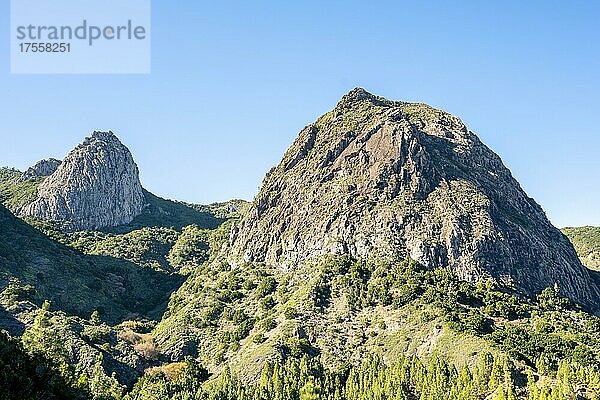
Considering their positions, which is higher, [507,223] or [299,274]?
[507,223]

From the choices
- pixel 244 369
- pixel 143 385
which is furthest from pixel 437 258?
pixel 143 385

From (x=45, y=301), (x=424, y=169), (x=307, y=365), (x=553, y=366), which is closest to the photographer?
(x=553, y=366)

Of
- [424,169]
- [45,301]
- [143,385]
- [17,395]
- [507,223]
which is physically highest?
[424,169]

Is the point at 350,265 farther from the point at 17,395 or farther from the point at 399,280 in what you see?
the point at 17,395

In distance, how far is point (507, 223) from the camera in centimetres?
19175

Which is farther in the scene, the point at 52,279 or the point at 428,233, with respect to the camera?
the point at 428,233

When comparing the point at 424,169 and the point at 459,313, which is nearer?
the point at 459,313

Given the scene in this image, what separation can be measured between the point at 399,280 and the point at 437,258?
20.2 metres

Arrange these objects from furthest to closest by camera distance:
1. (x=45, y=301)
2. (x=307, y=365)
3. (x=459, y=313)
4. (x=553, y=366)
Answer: (x=45, y=301) → (x=459, y=313) → (x=307, y=365) → (x=553, y=366)

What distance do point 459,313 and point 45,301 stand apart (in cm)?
11293

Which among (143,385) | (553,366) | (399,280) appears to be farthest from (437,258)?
(143,385)

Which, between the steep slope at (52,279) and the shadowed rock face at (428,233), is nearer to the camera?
the steep slope at (52,279)

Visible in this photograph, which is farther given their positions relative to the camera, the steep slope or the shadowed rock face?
the shadowed rock face

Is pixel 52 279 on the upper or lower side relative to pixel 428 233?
lower
